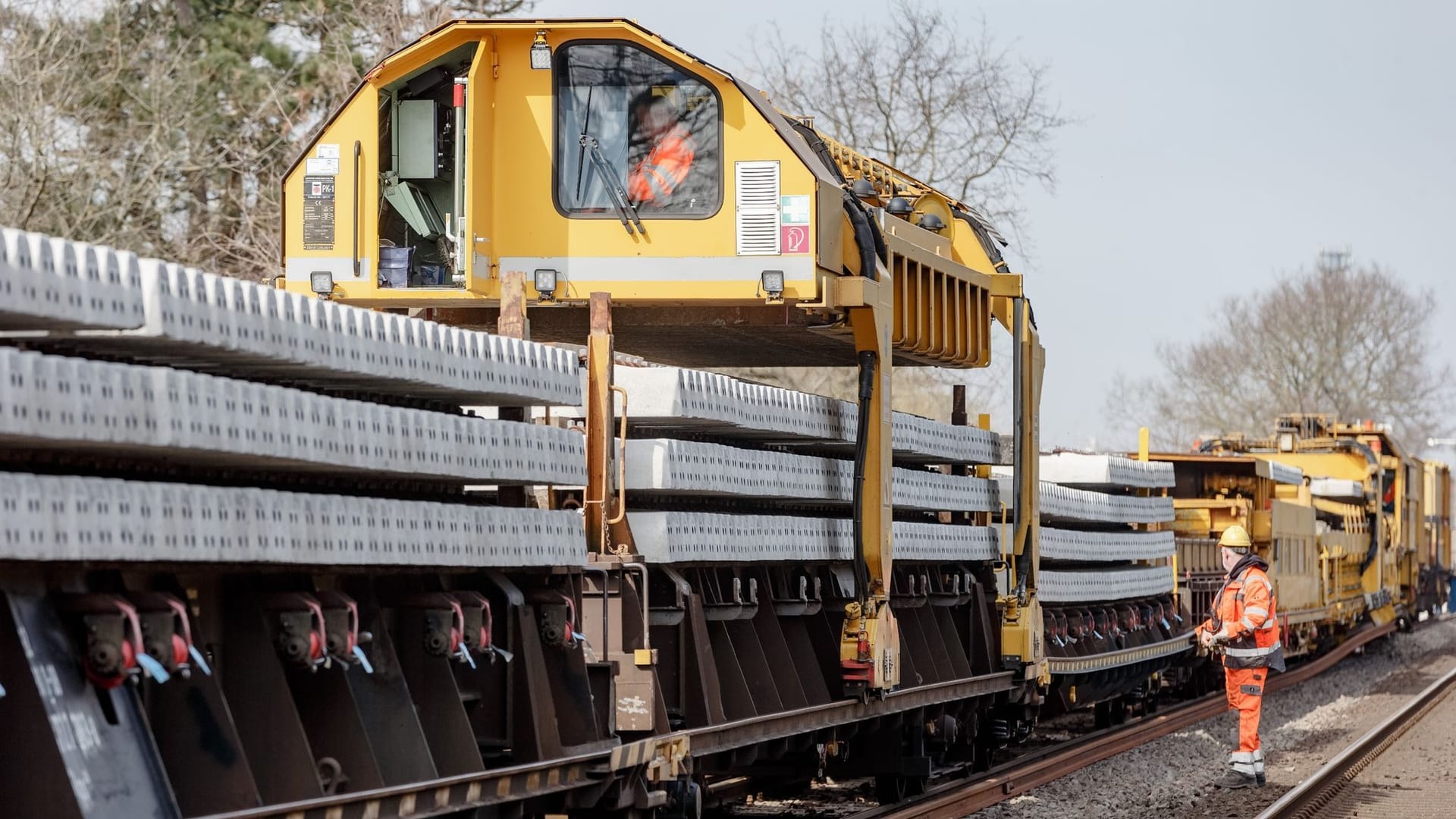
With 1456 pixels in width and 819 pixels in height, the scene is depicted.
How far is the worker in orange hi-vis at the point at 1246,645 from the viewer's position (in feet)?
45.2

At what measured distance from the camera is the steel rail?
1295 centimetres

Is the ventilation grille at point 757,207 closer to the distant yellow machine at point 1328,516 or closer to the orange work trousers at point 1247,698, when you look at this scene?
the orange work trousers at point 1247,698

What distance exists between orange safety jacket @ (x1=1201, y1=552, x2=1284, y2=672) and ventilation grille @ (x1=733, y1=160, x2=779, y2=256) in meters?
5.53

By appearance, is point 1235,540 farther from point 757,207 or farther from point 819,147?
point 757,207

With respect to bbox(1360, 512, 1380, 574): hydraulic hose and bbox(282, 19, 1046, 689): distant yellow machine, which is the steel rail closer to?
bbox(282, 19, 1046, 689): distant yellow machine

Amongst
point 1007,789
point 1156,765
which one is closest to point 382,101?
point 1007,789

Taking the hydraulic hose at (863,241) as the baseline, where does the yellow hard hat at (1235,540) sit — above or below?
below

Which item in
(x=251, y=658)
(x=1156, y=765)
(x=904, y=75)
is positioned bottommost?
(x=1156, y=765)

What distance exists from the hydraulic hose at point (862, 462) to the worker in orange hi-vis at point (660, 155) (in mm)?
1637

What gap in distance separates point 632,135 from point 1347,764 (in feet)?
29.5

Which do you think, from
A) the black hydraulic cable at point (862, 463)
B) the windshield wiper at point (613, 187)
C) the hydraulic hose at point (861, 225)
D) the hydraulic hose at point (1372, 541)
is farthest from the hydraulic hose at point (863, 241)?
the hydraulic hose at point (1372, 541)

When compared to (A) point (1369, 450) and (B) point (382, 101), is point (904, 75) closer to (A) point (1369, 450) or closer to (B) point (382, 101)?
(A) point (1369, 450)

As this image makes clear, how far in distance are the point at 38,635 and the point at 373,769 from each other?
1.77m

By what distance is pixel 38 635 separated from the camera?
17.4 feet
